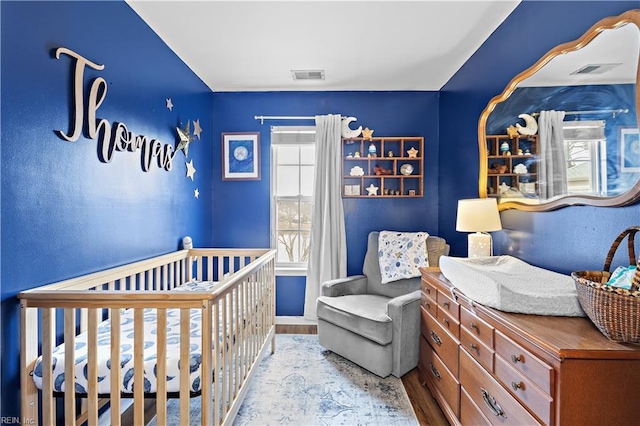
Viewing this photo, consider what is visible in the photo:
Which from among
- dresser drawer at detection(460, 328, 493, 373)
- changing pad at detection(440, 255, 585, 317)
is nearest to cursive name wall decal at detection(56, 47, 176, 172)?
changing pad at detection(440, 255, 585, 317)

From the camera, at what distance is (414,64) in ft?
8.99

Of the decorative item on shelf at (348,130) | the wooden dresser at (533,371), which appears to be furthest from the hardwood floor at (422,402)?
the decorative item on shelf at (348,130)

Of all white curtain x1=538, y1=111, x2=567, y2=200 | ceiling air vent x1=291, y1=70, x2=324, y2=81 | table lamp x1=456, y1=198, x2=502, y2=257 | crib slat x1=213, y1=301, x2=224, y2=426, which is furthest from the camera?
ceiling air vent x1=291, y1=70, x2=324, y2=81

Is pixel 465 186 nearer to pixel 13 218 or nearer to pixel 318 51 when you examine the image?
pixel 318 51

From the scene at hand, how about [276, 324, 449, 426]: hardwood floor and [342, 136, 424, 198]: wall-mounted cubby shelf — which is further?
[342, 136, 424, 198]: wall-mounted cubby shelf

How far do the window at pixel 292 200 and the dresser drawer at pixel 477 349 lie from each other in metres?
2.14

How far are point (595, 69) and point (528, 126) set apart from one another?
1.47 ft

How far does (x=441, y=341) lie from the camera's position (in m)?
1.82

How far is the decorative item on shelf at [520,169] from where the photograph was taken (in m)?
1.83

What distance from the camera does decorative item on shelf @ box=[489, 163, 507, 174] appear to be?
6.79ft

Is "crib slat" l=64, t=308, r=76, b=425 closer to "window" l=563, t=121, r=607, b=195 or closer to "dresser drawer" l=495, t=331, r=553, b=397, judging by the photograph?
"dresser drawer" l=495, t=331, r=553, b=397

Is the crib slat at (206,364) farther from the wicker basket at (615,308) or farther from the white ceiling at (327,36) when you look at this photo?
the white ceiling at (327,36)

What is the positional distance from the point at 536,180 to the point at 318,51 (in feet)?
5.85

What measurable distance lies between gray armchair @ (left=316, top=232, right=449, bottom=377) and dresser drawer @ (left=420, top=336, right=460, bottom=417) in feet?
0.46
